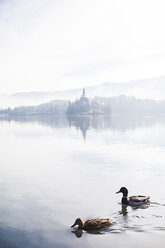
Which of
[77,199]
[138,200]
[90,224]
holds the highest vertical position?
[138,200]

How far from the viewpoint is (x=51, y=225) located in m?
17.1

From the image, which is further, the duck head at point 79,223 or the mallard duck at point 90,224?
the duck head at point 79,223

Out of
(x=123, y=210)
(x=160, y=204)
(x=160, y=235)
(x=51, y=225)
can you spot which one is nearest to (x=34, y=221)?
(x=51, y=225)

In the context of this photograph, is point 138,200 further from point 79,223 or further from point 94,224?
point 79,223

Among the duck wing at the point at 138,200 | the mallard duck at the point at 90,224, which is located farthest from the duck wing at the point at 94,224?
the duck wing at the point at 138,200

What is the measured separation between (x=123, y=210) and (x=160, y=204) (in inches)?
112

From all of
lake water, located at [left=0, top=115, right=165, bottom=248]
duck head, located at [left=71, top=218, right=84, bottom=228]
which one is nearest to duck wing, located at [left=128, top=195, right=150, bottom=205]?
lake water, located at [left=0, top=115, right=165, bottom=248]

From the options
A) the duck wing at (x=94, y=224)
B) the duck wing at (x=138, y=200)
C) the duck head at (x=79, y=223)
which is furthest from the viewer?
the duck wing at (x=138, y=200)

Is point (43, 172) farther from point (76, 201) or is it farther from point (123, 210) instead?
point (123, 210)

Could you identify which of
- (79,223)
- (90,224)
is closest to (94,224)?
(90,224)

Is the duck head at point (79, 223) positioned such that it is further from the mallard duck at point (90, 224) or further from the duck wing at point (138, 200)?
the duck wing at point (138, 200)

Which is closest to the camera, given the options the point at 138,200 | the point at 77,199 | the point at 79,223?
the point at 79,223

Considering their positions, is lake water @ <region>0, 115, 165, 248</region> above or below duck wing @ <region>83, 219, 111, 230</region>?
below

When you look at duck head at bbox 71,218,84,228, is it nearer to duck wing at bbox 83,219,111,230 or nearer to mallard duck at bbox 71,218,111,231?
mallard duck at bbox 71,218,111,231
